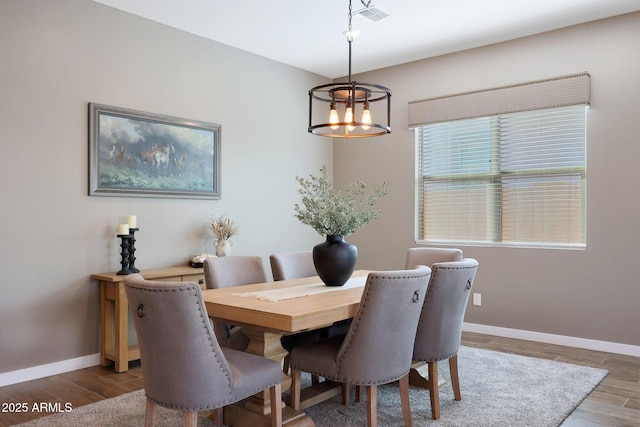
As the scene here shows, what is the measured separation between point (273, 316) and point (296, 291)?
2.22ft

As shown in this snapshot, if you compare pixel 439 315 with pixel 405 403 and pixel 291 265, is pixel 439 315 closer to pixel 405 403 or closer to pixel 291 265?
pixel 405 403

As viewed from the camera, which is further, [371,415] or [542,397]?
[542,397]

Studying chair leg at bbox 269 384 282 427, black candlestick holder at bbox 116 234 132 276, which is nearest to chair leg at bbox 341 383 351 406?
chair leg at bbox 269 384 282 427

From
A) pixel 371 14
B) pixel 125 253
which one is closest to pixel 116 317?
pixel 125 253

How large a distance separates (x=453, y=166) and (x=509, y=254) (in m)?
1.04

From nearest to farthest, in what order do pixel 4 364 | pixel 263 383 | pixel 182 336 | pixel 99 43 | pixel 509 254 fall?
pixel 182 336, pixel 263 383, pixel 4 364, pixel 99 43, pixel 509 254

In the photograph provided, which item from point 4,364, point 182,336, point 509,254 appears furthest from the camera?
point 509,254

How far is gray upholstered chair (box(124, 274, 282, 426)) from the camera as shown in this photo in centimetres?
200

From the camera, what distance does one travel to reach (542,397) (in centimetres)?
313

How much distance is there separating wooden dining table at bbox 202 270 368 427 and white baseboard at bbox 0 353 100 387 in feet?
5.20

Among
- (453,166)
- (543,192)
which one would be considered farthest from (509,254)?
(453,166)

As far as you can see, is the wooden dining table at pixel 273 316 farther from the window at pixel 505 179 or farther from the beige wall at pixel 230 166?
the window at pixel 505 179

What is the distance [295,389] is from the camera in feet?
8.75

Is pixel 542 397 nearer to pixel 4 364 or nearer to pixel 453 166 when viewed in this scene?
pixel 453 166
